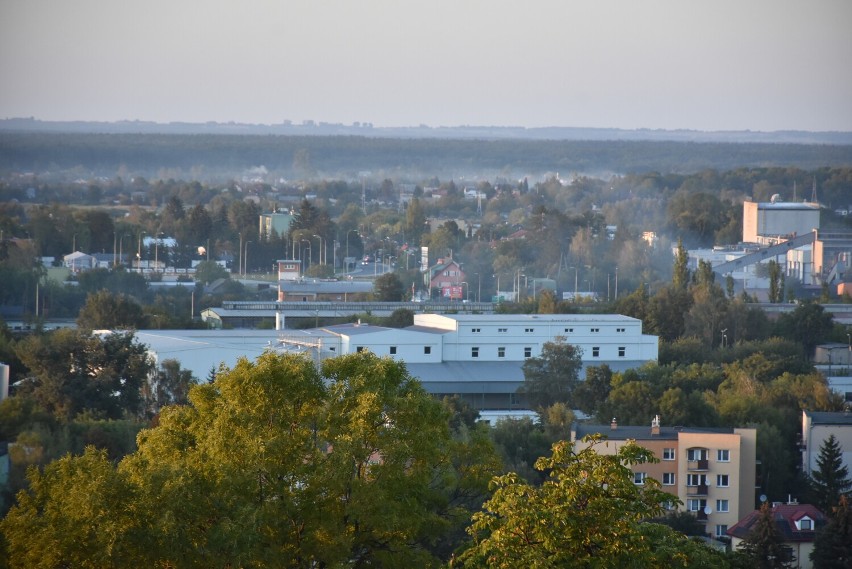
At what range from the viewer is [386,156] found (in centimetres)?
10681

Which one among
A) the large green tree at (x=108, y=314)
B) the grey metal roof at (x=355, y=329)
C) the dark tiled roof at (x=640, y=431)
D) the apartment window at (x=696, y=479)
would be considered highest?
the grey metal roof at (x=355, y=329)

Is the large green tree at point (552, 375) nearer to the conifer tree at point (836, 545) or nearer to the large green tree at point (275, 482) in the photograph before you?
the conifer tree at point (836, 545)

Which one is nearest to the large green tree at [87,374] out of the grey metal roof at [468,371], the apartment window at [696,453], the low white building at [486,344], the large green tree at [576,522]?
the low white building at [486,344]

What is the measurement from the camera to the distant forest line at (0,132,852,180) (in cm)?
9481

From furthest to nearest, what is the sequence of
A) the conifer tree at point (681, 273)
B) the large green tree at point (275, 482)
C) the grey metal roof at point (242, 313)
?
the conifer tree at point (681, 273), the grey metal roof at point (242, 313), the large green tree at point (275, 482)

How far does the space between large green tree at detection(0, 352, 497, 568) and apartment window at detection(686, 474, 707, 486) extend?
5.98 meters

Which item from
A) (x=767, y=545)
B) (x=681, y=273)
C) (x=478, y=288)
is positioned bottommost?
(x=478, y=288)

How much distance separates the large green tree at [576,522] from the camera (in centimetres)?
717

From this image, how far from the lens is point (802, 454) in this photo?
57.3 ft

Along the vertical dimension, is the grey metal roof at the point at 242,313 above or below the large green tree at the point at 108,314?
below

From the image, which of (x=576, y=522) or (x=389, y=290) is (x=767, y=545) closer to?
(x=576, y=522)

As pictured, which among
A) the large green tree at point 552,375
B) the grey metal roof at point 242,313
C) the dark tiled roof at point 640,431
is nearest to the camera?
the dark tiled roof at point 640,431

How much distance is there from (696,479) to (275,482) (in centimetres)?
772

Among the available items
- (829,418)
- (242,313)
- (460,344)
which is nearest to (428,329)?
(460,344)
